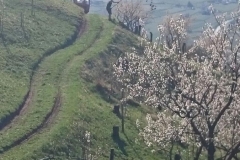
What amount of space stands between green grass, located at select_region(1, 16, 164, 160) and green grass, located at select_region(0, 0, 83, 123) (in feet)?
11.3

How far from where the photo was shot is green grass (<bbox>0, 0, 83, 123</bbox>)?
177 feet

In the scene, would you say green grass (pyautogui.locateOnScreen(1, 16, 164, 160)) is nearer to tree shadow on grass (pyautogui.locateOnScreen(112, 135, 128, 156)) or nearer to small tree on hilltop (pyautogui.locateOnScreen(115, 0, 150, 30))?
tree shadow on grass (pyautogui.locateOnScreen(112, 135, 128, 156))

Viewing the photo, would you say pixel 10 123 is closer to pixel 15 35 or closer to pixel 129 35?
pixel 15 35

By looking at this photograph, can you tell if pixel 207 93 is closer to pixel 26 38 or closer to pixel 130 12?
pixel 26 38

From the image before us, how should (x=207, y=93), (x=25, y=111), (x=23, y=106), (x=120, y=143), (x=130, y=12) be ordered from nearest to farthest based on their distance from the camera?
(x=207, y=93) < (x=120, y=143) < (x=25, y=111) < (x=23, y=106) < (x=130, y=12)

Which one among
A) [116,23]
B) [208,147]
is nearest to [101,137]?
[208,147]

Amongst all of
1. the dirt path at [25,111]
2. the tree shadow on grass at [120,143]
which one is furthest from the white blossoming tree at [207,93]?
the dirt path at [25,111]

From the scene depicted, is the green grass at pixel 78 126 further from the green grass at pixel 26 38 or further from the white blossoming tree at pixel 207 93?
the white blossoming tree at pixel 207 93

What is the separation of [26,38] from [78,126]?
81.5 ft

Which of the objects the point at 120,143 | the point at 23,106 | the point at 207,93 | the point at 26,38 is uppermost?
the point at 207,93

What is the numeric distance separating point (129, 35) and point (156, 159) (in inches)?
1554

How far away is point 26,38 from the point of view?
2717 inches

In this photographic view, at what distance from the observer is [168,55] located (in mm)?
41438

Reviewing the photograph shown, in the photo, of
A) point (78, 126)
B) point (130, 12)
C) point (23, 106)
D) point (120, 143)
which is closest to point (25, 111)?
point (23, 106)
